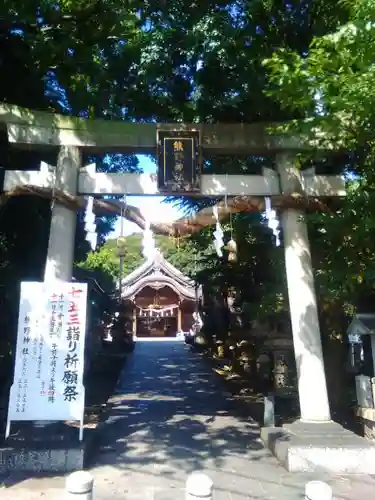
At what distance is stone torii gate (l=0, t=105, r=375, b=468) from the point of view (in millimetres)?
7168

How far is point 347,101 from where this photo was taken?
5.22 meters

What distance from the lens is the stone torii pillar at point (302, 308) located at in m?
6.94

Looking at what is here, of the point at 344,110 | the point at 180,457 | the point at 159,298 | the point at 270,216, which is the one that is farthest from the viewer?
the point at 159,298

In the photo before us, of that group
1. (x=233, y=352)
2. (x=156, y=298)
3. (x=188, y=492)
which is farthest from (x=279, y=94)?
(x=156, y=298)

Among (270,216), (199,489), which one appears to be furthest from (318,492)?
(270,216)

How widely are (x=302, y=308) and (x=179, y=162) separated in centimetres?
309

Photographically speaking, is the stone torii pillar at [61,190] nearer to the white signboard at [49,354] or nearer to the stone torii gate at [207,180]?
the stone torii gate at [207,180]

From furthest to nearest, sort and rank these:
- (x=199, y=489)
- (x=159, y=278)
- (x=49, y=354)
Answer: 1. (x=159, y=278)
2. (x=49, y=354)
3. (x=199, y=489)

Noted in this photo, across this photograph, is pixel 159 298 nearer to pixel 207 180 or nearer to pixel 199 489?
pixel 207 180

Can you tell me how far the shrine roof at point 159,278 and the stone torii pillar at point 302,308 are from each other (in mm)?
28178

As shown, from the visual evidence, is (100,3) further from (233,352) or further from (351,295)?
(233,352)

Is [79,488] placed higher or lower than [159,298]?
lower

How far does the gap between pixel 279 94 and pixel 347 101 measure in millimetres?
1338

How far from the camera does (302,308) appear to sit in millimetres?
7238
